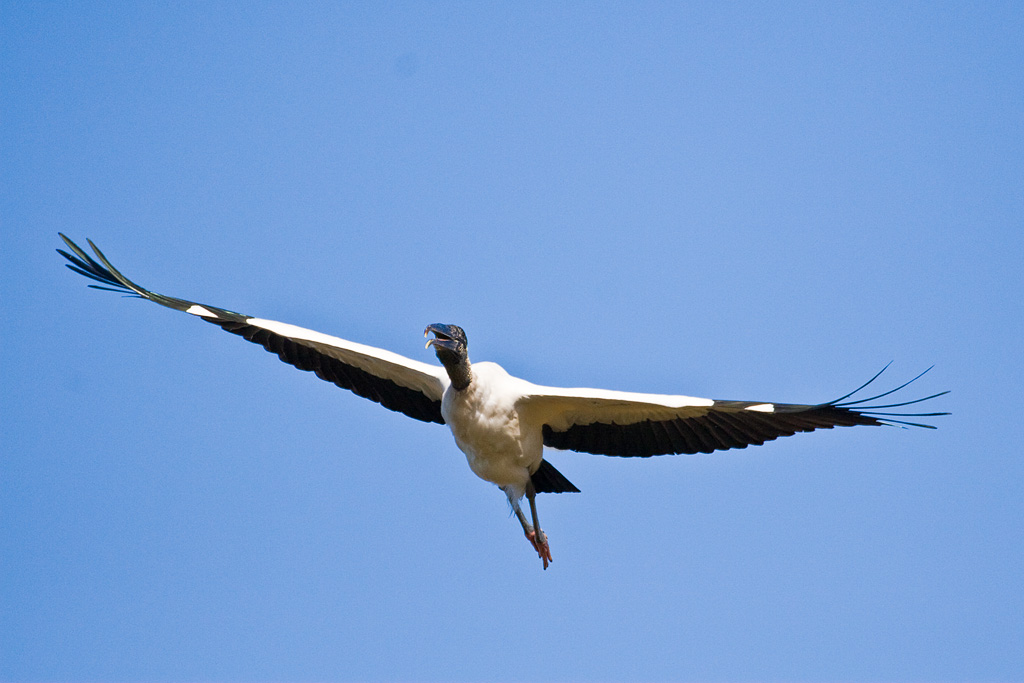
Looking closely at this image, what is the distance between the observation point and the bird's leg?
31.6 ft

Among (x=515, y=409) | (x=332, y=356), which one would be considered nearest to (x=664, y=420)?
(x=515, y=409)

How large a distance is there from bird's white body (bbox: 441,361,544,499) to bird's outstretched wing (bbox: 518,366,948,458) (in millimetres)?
149

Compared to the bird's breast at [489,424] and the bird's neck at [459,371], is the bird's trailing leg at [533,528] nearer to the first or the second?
the bird's breast at [489,424]

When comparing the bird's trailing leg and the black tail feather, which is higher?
the black tail feather

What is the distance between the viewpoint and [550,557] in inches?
384

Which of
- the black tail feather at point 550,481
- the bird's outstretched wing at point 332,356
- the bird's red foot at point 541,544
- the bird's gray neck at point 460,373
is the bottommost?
the bird's red foot at point 541,544

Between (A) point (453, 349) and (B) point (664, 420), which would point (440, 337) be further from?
(B) point (664, 420)

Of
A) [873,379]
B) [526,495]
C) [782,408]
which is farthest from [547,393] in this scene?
[873,379]

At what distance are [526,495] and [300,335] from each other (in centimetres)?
236

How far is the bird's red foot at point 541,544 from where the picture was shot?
9.59 m

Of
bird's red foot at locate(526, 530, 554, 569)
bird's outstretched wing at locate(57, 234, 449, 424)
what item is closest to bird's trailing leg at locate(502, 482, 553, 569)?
bird's red foot at locate(526, 530, 554, 569)

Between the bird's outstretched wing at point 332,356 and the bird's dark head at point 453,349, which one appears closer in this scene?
the bird's dark head at point 453,349

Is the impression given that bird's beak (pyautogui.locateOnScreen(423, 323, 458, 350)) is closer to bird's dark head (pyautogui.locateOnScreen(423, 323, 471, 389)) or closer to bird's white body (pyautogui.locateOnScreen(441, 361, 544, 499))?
bird's dark head (pyautogui.locateOnScreen(423, 323, 471, 389))

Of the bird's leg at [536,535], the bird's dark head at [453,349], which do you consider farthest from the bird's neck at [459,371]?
the bird's leg at [536,535]
